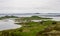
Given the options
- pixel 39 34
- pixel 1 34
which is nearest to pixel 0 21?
pixel 1 34

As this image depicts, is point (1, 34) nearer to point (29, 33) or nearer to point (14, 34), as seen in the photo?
point (14, 34)

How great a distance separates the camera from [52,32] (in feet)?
19.0

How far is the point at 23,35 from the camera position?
6117 millimetres

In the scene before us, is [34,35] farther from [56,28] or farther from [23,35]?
[56,28]

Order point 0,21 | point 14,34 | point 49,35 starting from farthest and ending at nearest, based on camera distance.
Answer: point 0,21 → point 14,34 → point 49,35

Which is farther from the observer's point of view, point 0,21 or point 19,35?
point 0,21

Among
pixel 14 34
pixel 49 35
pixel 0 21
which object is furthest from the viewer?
pixel 0 21

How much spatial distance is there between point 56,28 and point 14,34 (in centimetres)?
151

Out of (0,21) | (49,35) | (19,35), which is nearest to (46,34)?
(49,35)

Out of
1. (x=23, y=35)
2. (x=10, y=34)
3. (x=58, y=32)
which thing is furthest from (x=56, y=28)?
(x=10, y=34)

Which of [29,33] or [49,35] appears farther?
[29,33]

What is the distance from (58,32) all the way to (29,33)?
42.5 inches

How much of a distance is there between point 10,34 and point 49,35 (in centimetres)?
138

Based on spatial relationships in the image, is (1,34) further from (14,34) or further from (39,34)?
(39,34)
